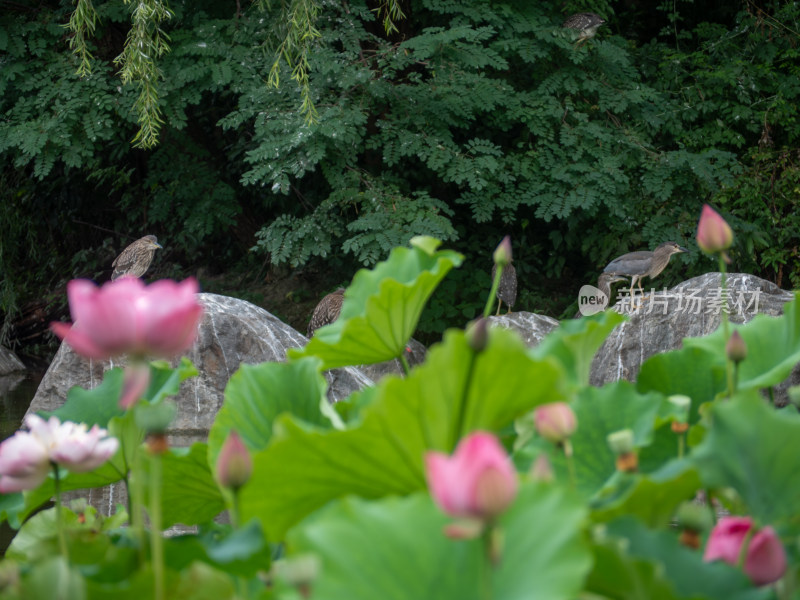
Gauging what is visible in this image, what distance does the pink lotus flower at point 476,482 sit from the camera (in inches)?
18.5

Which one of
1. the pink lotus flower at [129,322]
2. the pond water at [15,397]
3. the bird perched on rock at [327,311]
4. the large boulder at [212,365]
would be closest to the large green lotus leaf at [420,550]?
the pink lotus flower at [129,322]

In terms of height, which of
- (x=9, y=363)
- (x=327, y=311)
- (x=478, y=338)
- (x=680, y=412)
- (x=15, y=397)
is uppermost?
(x=478, y=338)

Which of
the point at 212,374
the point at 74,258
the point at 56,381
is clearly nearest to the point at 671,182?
the point at 212,374

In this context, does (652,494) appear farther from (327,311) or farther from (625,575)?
(327,311)

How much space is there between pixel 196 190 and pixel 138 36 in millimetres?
3596

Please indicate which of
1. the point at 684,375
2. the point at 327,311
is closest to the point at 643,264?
the point at 327,311

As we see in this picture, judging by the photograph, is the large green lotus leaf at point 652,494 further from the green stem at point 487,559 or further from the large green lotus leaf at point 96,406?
the large green lotus leaf at point 96,406

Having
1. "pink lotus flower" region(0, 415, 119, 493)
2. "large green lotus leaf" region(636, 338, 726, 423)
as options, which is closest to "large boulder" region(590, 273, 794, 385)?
"large green lotus leaf" region(636, 338, 726, 423)

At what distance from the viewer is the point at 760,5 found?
8969 millimetres

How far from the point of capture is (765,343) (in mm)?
1078

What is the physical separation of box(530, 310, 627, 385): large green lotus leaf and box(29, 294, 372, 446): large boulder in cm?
445

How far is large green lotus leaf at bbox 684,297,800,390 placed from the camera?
1030 mm

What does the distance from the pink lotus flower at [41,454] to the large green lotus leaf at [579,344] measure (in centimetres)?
48

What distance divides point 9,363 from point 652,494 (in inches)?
343
